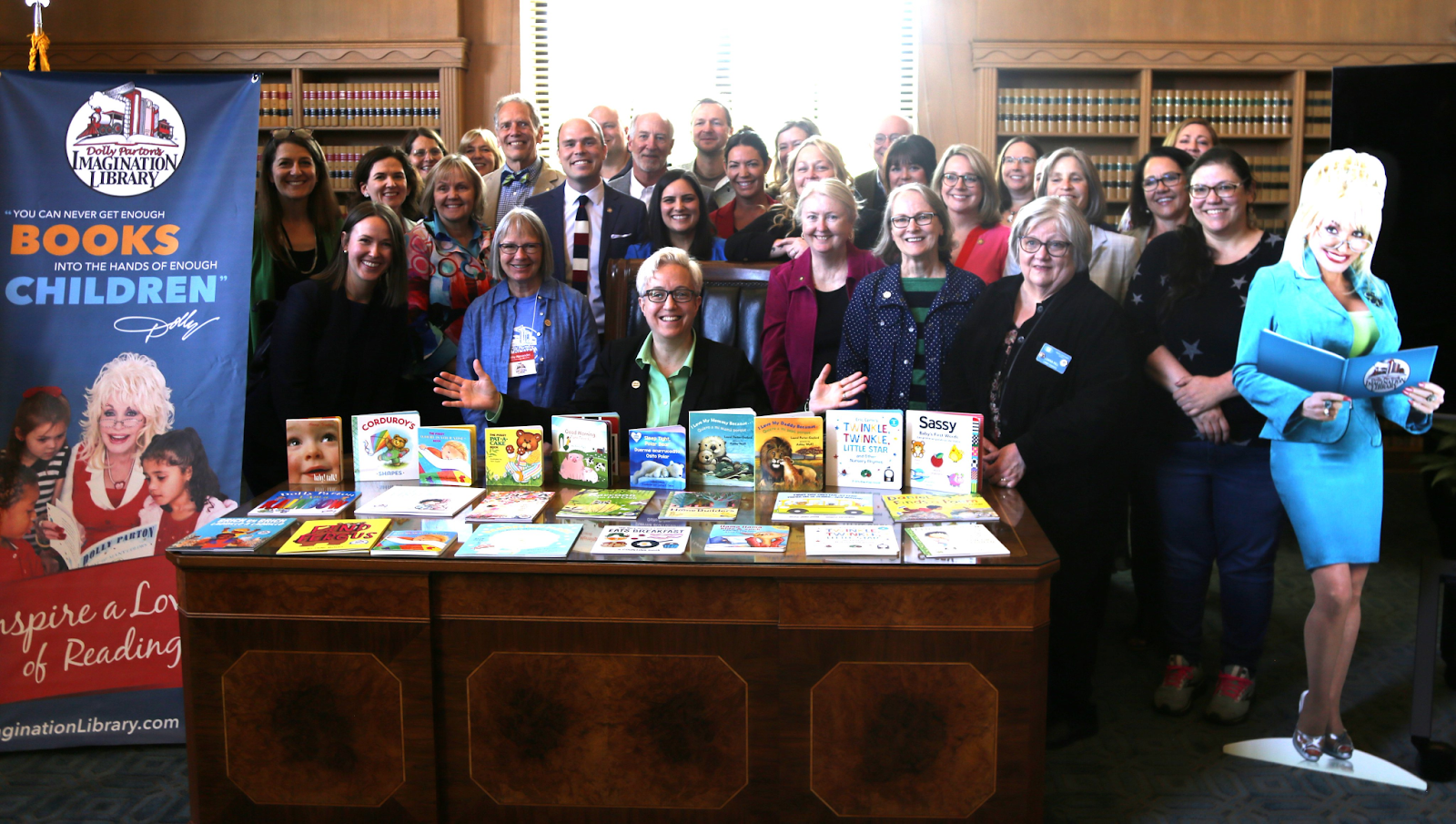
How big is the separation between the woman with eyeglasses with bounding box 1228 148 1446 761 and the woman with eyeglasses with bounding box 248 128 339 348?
288 centimetres

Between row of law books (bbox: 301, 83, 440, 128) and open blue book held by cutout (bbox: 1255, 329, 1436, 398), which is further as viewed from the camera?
row of law books (bbox: 301, 83, 440, 128)

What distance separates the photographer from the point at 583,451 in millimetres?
2602

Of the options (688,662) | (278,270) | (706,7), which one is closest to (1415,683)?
(688,662)

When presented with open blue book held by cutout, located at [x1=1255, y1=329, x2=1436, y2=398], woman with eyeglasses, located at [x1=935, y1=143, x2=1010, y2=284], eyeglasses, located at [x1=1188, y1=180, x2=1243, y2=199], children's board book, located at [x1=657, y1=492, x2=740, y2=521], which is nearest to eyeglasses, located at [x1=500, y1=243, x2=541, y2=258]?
children's board book, located at [x1=657, y1=492, x2=740, y2=521]

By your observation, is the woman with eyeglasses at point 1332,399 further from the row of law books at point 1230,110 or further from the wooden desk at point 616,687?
the row of law books at point 1230,110

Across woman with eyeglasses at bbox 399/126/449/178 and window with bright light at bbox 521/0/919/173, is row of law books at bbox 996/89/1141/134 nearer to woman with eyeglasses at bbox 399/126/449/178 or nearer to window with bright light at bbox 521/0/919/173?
window with bright light at bbox 521/0/919/173

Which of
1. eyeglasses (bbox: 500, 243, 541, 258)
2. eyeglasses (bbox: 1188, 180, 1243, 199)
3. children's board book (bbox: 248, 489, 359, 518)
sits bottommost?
children's board book (bbox: 248, 489, 359, 518)

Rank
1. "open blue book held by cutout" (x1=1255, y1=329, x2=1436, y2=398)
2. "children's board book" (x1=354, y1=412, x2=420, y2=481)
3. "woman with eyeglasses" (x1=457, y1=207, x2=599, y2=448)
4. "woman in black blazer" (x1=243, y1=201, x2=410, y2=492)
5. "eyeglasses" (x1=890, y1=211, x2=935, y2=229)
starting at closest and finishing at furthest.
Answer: "open blue book held by cutout" (x1=1255, y1=329, x2=1436, y2=398) → "children's board book" (x1=354, y1=412, x2=420, y2=481) → "eyeglasses" (x1=890, y1=211, x2=935, y2=229) → "woman in black blazer" (x1=243, y1=201, x2=410, y2=492) → "woman with eyeglasses" (x1=457, y1=207, x2=599, y2=448)

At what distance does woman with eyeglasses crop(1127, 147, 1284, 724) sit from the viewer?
284cm

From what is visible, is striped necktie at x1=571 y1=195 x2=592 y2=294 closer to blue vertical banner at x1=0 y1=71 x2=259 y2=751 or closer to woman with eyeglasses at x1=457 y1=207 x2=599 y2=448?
woman with eyeglasses at x1=457 y1=207 x2=599 y2=448

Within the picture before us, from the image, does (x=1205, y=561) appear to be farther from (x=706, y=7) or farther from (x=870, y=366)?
(x=706, y=7)

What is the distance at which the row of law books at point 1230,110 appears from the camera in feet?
21.5

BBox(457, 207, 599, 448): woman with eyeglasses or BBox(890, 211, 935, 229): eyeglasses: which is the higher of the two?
BBox(890, 211, 935, 229): eyeglasses

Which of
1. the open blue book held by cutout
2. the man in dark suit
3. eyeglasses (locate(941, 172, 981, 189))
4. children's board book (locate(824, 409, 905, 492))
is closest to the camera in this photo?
the open blue book held by cutout
